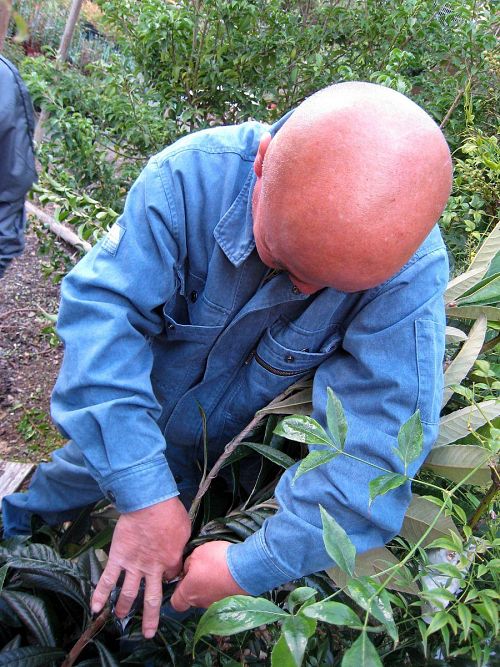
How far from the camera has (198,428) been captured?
158cm

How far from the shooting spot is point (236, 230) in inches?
49.9

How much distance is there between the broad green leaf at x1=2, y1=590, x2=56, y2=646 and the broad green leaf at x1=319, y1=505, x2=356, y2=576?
1011 millimetres

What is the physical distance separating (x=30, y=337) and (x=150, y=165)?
2.50m

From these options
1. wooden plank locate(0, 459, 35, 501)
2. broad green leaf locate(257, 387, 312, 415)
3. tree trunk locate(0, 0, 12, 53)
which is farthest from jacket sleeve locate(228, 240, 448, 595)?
wooden plank locate(0, 459, 35, 501)

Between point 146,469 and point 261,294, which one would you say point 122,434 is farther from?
point 261,294

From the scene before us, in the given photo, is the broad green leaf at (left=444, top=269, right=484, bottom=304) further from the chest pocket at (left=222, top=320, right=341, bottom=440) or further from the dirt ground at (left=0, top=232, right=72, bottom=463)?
the dirt ground at (left=0, top=232, right=72, bottom=463)

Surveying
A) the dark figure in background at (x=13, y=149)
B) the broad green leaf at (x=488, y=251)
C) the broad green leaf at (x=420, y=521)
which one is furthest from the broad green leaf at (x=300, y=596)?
the dark figure in background at (x=13, y=149)

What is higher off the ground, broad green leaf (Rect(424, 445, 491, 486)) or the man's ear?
the man's ear

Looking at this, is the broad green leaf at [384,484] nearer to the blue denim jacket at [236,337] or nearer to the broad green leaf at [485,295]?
the blue denim jacket at [236,337]

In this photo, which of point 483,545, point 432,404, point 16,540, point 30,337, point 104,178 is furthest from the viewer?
point 30,337

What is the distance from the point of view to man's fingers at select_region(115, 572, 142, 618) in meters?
1.26

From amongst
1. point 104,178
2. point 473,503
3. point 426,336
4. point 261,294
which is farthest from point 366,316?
point 104,178

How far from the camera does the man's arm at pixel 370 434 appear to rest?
3.69ft

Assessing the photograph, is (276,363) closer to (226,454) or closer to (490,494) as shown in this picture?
(226,454)
